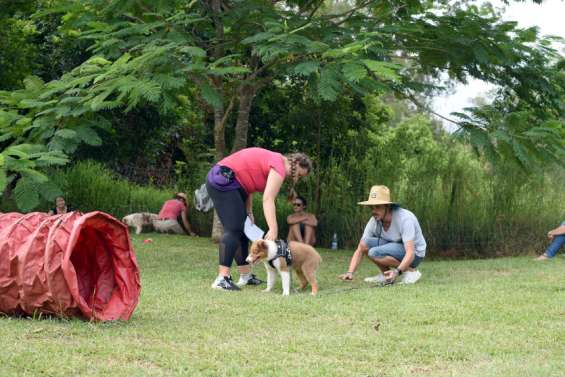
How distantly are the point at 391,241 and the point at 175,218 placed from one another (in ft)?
25.6

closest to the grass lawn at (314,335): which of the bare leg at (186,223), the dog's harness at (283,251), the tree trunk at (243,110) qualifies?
the dog's harness at (283,251)

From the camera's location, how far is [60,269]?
21.1 ft

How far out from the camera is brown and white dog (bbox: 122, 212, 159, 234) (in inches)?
665

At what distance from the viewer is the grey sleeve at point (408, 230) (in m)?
9.62

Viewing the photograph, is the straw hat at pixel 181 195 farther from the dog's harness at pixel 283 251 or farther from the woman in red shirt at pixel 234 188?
the dog's harness at pixel 283 251

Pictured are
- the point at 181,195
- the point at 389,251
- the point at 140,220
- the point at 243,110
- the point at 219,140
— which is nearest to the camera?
the point at 389,251

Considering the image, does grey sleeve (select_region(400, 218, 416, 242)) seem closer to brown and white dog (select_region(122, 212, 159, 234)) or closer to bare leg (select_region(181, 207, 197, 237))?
bare leg (select_region(181, 207, 197, 237))

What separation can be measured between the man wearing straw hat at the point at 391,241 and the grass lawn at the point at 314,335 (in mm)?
318

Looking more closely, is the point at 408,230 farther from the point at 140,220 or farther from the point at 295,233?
the point at 140,220

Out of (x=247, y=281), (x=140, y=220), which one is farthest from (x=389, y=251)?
(x=140, y=220)

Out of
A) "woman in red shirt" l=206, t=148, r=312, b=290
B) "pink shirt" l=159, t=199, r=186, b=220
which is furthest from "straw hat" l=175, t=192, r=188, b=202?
"woman in red shirt" l=206, t=148, r=312, b=290

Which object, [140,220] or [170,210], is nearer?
[170,210]

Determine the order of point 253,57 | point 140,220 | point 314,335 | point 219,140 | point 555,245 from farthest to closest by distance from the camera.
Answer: point 140,220 < point 219,140 < point 253,57 < point 555,245 < point 314,335

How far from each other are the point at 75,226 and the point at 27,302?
0.73 meters
